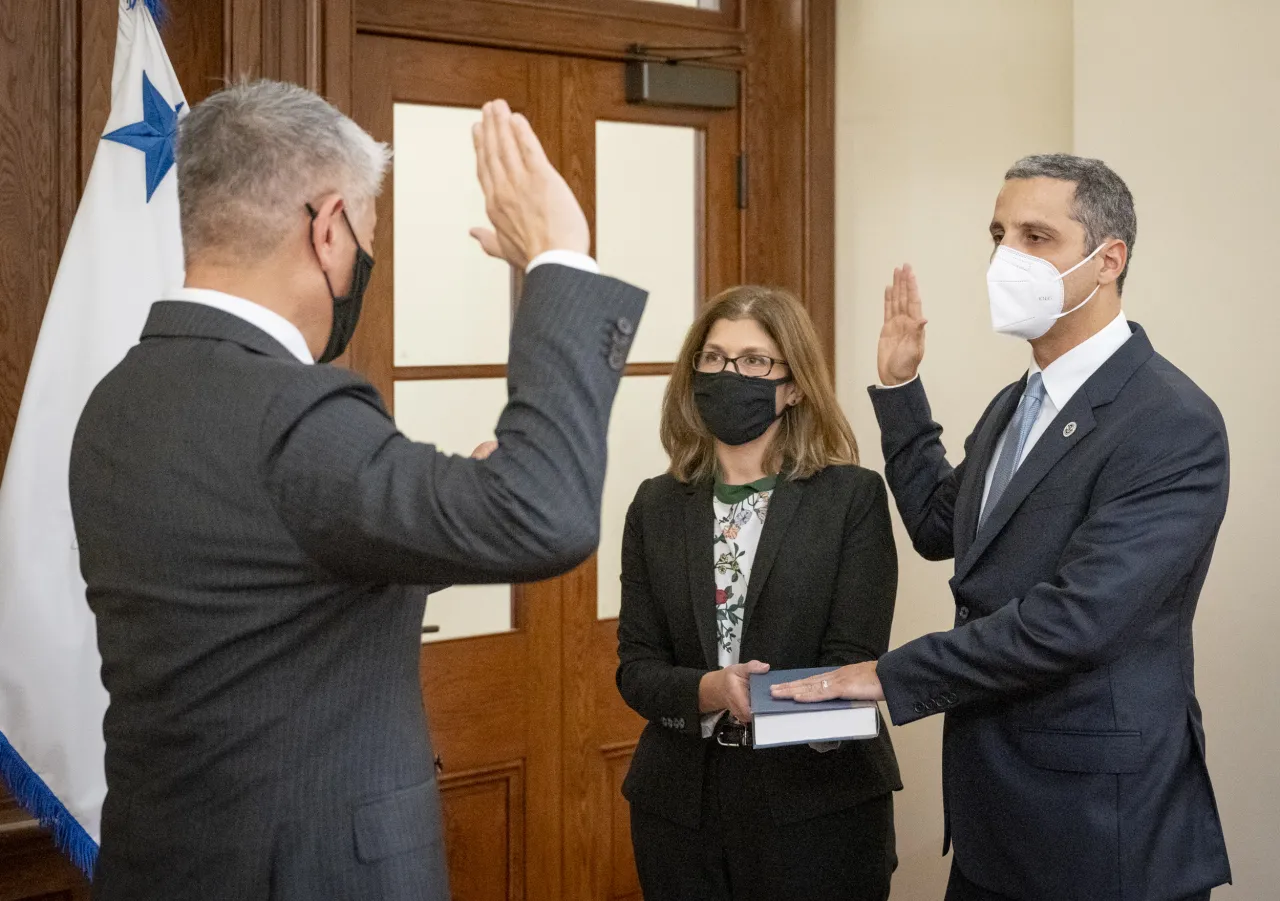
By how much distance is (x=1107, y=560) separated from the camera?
72.5 inches

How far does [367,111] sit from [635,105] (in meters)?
0.75

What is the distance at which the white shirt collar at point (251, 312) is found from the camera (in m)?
1.32

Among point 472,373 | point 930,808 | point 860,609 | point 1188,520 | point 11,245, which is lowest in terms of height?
point 930,808

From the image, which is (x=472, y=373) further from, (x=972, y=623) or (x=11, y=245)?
(x=972, y=623)

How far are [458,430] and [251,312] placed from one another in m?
1.95

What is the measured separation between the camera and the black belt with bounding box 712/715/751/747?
2.25 m

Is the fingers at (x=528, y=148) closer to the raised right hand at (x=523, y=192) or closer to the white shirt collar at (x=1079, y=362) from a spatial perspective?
the raised right hand at (x=523, y=192)

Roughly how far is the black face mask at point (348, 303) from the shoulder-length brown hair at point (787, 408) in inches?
43.7

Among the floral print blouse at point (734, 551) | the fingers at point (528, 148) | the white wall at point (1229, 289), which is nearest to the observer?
the fingers at point (528, 148)

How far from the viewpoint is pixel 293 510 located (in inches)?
47.4

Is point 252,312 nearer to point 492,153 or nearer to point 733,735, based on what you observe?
point 492,153

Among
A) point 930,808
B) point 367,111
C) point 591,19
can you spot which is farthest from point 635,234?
point 930,808

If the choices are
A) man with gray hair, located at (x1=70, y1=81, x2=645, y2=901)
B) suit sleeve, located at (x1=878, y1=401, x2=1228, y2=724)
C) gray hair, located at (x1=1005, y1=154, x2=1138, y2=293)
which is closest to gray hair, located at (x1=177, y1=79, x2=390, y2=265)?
man with gray hair, located at (x1=70, y1=81, x2=645, y2=901)

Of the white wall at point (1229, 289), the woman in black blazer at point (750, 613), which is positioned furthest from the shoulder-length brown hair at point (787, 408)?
the white wall at point (1229, 289)
